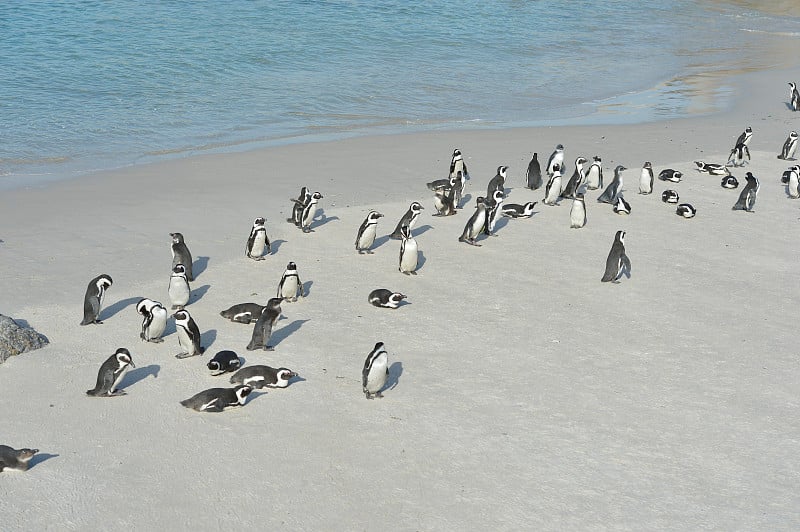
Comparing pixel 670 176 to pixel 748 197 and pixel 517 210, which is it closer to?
pixel 748 197

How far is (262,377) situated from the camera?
27.5 feet

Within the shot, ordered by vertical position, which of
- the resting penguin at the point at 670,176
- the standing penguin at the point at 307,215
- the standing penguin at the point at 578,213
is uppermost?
the resting penguin at the point at 670,176

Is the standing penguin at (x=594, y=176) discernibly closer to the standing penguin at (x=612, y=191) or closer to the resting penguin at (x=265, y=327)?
the standing penguin at (x=612, y=191)

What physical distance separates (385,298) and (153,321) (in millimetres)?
2543

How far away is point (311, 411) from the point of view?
26.7ft

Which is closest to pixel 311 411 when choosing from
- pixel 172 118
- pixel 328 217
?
pixel 328 217

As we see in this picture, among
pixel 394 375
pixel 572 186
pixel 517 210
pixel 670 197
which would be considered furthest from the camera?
pixel 572 186

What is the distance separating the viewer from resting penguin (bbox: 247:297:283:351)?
30.2 feet

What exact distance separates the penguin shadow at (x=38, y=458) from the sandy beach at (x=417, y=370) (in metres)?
0.02

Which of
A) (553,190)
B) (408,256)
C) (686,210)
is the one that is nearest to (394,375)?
(408,256)

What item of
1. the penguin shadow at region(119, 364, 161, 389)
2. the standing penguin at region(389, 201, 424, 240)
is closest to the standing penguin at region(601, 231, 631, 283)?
the standing penguin at region(389, 201, 424, 240)

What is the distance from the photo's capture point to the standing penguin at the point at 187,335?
8.95m

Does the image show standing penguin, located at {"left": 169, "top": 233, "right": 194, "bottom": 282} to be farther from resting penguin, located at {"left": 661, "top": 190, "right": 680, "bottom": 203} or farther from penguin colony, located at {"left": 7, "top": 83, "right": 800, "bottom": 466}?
resting penguin, located at {"left": 661, "top": 190, "right": 680, "bottom": 203}

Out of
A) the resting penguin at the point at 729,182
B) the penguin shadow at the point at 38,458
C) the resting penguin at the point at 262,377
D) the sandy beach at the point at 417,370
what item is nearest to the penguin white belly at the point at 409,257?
the sandy beach at the point at 417,370
